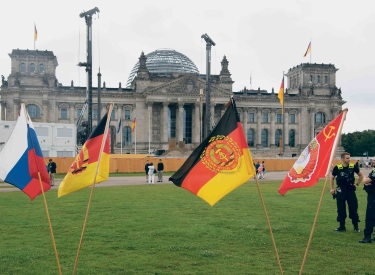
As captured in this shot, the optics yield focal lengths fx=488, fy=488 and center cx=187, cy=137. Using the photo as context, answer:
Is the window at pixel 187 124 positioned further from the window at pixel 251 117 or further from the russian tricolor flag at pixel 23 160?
the russian tricolor flag at pixel 23 160

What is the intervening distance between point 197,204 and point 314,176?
10172 millimetres

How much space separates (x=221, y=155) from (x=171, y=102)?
7723cm

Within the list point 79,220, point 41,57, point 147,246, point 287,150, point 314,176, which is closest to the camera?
point 314,176

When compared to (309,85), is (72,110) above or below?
below

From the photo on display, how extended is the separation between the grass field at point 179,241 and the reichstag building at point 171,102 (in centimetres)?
6105

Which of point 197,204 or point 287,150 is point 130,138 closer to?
point 287,150

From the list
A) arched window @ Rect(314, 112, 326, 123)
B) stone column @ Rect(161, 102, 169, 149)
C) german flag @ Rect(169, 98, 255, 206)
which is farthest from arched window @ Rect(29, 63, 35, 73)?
german flag @ Rect(169, 98, 255, 206)

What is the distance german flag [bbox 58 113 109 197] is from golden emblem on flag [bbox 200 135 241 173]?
1870 millimetres

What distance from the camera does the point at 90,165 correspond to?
29.1ft

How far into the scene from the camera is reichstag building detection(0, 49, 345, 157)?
81.5m

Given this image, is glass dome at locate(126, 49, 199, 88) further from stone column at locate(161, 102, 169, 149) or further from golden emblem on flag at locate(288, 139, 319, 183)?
golden emblem on flag at locate(288, 139, 319, 183)

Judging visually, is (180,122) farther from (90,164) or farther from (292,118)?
(90,164)

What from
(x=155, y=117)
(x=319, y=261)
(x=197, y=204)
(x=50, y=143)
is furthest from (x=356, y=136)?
(x=319, y=261)

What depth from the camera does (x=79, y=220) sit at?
1454 cm
